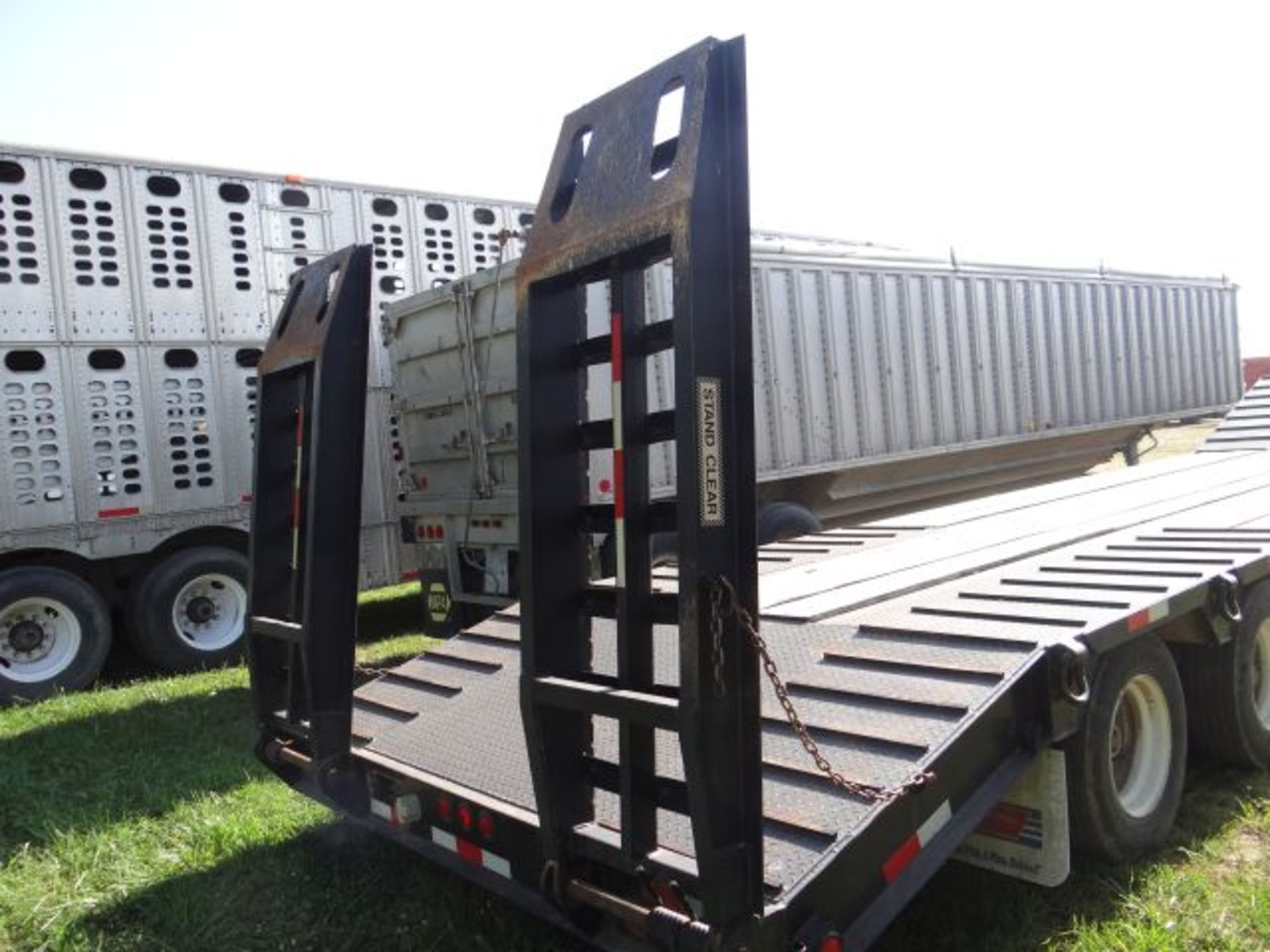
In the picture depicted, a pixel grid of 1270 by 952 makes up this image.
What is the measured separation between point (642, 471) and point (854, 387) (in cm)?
737

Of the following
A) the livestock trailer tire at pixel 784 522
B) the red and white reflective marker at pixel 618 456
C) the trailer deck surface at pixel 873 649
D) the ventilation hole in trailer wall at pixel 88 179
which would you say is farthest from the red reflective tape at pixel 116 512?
the red and white reflective marker at pixel 618 456

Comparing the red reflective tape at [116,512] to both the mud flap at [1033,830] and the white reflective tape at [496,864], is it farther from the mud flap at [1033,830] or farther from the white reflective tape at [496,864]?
the mud flap at [1033,830]

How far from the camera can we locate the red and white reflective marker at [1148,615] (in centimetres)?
348

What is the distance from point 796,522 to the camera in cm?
881

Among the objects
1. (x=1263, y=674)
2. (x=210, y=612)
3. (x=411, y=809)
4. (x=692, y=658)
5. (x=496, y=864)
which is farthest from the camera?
(x=210, y=612)

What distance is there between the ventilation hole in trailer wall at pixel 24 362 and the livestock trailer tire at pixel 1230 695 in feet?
24.0

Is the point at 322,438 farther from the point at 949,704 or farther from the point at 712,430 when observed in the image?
the point at 949,704

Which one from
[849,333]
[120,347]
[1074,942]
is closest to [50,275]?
[120,347]

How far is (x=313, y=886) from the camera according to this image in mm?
3875

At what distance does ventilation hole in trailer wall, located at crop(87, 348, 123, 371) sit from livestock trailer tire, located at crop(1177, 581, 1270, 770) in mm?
7149

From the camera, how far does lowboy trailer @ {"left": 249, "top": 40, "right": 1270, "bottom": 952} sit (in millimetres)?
2285

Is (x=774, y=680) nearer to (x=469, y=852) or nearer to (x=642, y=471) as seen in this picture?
(x=642, y=471)

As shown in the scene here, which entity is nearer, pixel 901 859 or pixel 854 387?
pixel 901 859

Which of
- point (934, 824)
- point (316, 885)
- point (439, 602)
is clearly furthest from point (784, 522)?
point (934, 824)
